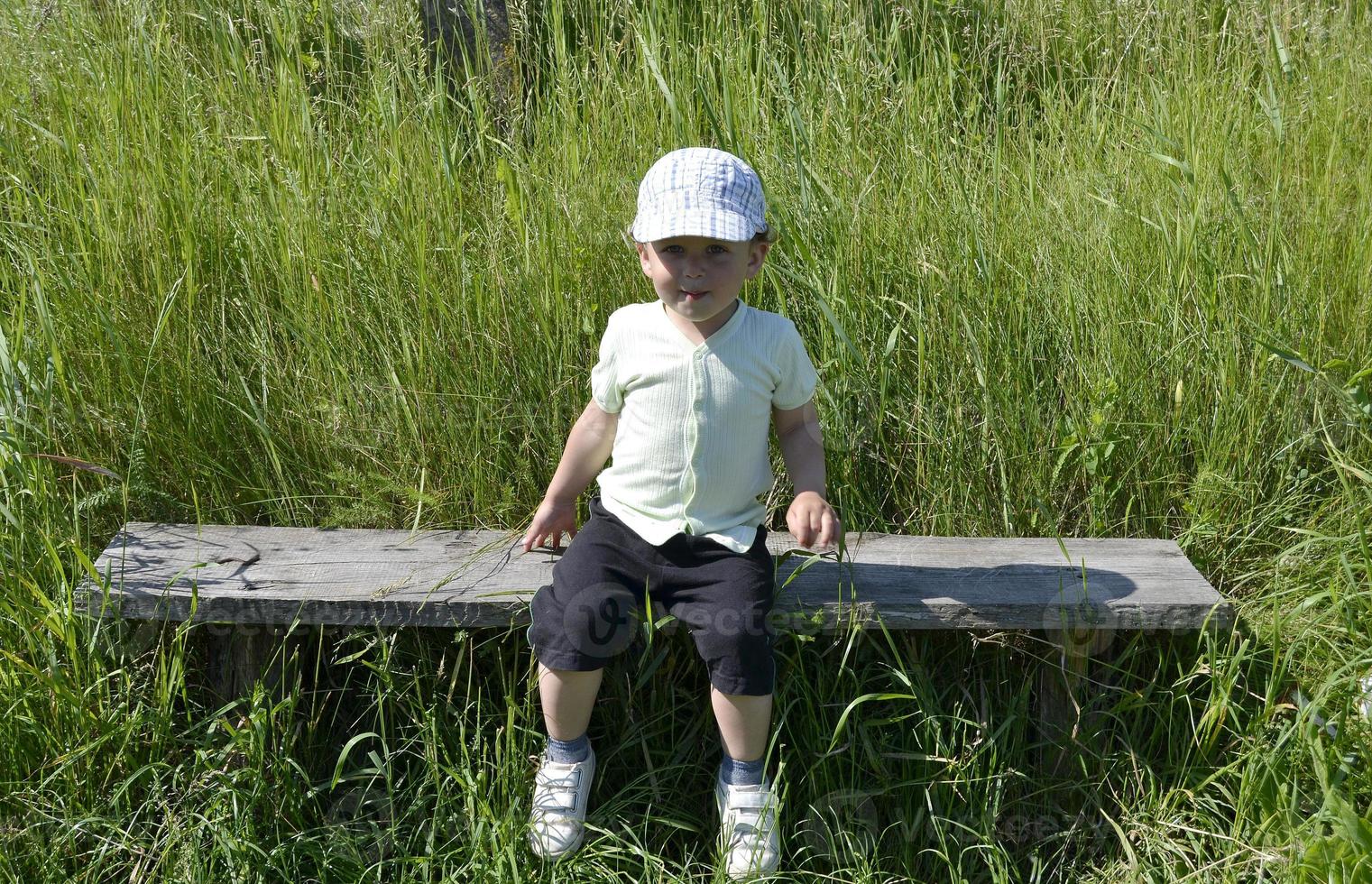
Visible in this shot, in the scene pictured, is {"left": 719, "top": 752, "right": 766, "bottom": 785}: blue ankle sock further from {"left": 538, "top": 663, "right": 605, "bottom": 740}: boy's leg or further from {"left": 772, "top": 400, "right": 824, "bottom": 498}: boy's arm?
{"left": 772, "top": 400, "right": 824, "bottom": 498}: boy's arm

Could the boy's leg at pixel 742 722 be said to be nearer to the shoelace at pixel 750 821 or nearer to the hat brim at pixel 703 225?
the shoelace at pixel 750 821

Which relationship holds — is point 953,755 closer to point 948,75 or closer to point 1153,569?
point 1153,569

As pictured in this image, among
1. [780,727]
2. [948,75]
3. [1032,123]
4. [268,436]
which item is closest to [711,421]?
[780,727]

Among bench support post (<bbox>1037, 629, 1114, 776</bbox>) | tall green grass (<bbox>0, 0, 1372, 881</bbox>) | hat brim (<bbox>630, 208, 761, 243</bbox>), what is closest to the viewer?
hat brim (<bbox>630, 208, 761, 243</bbox>)

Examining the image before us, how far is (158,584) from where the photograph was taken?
2.16 meters

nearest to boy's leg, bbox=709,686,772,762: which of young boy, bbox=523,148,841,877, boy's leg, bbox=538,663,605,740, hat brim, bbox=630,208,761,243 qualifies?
young boy, bbox=523,148,841,877

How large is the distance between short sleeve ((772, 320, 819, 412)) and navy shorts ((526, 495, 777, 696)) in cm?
27

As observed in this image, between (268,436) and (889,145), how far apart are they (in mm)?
1733

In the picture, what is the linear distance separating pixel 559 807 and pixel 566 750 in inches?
4.0

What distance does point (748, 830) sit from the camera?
6.79 feet

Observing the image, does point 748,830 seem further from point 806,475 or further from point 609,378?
point 609,378

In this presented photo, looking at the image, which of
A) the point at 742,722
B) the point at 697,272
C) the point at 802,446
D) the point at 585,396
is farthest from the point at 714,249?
the point at 742,722

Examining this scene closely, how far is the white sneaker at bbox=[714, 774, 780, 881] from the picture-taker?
6.73ft

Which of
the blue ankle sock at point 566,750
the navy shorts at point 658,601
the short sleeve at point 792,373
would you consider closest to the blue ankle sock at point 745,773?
the navy shorts at point 658,601
